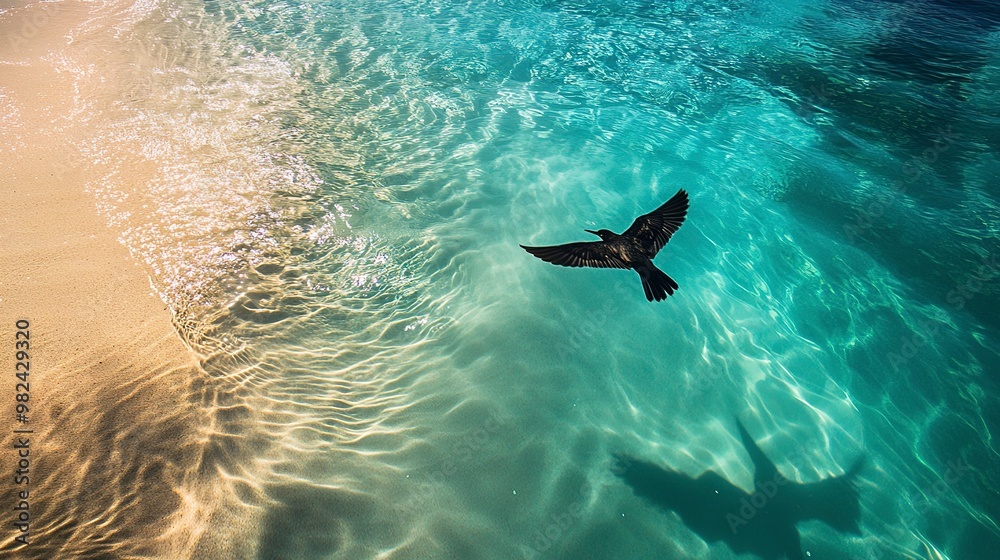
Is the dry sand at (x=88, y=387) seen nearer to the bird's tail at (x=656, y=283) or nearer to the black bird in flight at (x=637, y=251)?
the black bird in flight at (x=637, y=251)

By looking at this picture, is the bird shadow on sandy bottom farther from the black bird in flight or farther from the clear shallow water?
the black bird in flight

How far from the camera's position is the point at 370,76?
8094 mm

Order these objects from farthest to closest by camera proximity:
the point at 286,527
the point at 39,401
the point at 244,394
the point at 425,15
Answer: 1. the point at 425,15
2. the point at 244,394
3. the point at 39,401
4. the point at 286,527

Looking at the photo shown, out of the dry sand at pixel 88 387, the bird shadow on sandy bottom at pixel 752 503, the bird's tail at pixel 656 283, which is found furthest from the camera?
the bird shadow on sandy bottom at pixel 752 503

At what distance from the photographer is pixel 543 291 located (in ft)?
15.4

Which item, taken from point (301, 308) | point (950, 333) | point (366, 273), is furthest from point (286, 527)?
point (950, 333)

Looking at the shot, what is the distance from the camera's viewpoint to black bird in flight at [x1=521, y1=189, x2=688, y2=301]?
119 inches

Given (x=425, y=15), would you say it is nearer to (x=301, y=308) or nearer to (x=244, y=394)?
(x=301, y=308)

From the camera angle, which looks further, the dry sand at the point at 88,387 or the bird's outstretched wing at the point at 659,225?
the bird's outstretched wing at the point at 659,225

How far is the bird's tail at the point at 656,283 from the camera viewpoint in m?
2.97

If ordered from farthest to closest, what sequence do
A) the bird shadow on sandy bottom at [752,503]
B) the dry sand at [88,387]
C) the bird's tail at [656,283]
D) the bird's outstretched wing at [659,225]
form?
the bird's outstretched wing at [659,225] → the bird shadow on sandy bottom at [752,503] → the bird's tail at [656,283] → the dry sand at [88,387]

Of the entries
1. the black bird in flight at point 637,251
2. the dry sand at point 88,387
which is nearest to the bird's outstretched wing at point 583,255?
the black bird in flight at point 637,251

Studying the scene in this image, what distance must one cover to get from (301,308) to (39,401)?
1.79 m

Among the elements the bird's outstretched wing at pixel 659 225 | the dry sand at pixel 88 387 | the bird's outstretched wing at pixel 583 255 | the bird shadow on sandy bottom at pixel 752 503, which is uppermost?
the bird's outstretched wing at pixel 583 255
